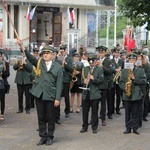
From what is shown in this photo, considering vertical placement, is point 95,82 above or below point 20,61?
below

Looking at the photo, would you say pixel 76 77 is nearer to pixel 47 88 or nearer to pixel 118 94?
pixel 118 94

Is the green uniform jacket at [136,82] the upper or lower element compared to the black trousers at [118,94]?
upper

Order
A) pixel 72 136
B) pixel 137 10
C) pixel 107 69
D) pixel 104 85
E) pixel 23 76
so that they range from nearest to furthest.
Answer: pixel 72 136 < pixel 107 69 < pixel 104 85 < pixel 23 76 < pixel 137 10

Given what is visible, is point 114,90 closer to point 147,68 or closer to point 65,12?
point 147,68

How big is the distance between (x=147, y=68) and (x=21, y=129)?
3.62m

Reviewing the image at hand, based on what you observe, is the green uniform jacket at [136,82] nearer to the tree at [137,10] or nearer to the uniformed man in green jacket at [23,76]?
the uniformed man in green jacket at [23,76]

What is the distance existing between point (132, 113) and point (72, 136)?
1.51 metres

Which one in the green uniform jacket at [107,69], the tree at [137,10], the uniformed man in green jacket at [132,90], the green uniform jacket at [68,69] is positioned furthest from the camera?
the tree at [137,10]

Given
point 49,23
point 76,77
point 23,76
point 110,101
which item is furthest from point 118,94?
point 49,23

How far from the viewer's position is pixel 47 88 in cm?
884

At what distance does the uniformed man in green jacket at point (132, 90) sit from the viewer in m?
9.85

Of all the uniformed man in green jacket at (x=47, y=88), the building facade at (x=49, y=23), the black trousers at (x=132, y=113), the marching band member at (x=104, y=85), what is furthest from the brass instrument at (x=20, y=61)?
the building facade at (x=49, y=23)

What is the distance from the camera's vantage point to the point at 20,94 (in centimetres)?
1270

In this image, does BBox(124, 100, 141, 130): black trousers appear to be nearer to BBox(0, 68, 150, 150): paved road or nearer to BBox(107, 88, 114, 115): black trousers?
BBox(0, 68, 150, 150): paved road
